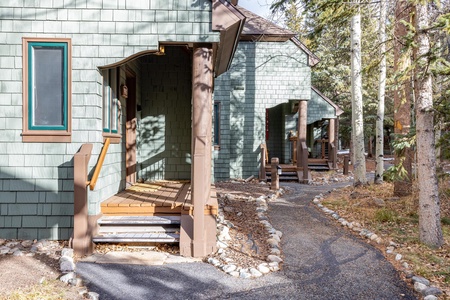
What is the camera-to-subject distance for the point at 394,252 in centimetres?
508

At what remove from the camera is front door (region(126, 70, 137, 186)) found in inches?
298

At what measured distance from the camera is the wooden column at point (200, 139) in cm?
480

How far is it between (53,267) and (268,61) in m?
11.0

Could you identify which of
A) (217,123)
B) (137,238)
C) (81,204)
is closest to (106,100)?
(81,204)

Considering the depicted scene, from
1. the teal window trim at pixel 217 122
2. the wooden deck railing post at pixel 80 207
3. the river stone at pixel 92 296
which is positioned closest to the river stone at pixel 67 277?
the river stone at pixel 92 296

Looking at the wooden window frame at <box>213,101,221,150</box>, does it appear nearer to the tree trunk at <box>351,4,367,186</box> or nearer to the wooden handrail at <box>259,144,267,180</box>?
the wooden handrail at <box>259,144,267,180</box>

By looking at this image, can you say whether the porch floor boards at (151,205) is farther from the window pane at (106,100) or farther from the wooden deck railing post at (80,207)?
the window pane at (106,100)

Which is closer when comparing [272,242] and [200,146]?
[200,146]

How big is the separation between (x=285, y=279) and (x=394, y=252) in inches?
79.5

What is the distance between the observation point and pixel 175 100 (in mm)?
8289

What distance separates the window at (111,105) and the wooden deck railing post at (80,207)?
922mm

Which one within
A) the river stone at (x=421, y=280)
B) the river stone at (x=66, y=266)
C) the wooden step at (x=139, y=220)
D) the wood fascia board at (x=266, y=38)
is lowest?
the river stone at (x=421, y=280)

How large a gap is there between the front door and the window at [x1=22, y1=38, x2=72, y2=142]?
2.45 m

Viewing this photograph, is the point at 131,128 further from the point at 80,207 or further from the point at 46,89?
the point at 80,207
